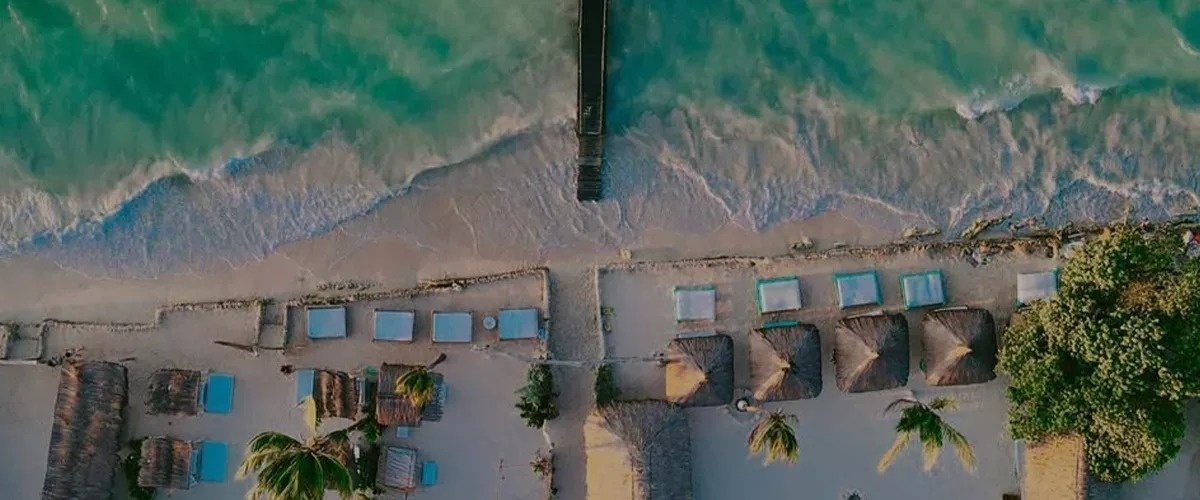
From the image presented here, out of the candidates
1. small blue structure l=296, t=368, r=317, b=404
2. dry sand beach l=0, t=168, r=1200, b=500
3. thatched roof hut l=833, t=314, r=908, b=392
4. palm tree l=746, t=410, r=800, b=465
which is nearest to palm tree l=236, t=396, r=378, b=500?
small blue structure l=296, t=368, r=317, b=404

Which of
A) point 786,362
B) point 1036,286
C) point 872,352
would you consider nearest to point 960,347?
point 872,352

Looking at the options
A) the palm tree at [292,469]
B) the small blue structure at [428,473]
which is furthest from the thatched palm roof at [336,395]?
the small blue structure at [428,473]

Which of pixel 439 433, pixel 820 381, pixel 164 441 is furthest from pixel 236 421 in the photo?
pixel 820 381

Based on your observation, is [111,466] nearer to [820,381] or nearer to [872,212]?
[820,381]

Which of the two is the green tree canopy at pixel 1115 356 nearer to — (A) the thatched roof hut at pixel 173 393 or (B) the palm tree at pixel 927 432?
(B) the palm tree at pixel 927 432

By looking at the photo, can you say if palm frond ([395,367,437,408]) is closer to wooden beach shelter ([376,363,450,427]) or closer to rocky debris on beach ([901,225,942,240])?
wooden beach shelter ([376,363,450,427])

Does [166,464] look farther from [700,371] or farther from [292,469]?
[700,371]

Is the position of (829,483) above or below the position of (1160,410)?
below
